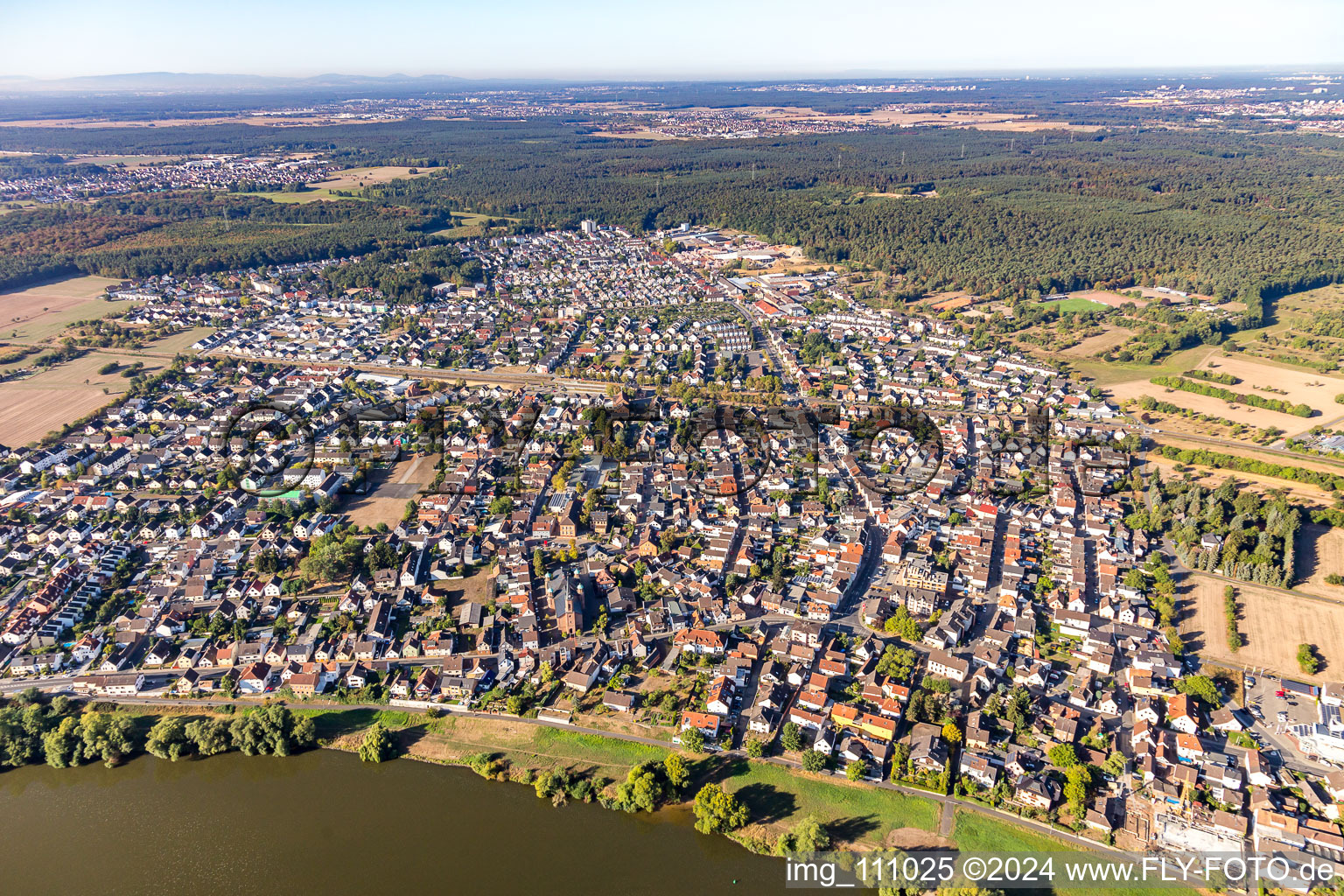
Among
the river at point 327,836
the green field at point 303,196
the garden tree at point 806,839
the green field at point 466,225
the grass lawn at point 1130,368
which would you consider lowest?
the river at point 327,836

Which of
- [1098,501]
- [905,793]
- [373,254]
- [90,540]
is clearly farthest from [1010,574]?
[373,254]

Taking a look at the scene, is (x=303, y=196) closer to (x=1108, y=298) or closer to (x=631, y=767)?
(x=1108, y=298)

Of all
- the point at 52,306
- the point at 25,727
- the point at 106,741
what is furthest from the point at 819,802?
the point at 52,306

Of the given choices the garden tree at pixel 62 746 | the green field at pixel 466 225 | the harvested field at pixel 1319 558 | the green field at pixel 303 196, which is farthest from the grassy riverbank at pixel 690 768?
the green field at pixel 303 196

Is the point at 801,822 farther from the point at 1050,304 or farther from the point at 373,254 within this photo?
the point at 373,254

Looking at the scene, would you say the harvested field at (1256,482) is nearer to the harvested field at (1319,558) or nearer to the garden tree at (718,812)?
the harvested field at (1319,558)

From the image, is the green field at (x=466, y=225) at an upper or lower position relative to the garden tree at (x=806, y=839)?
upper
